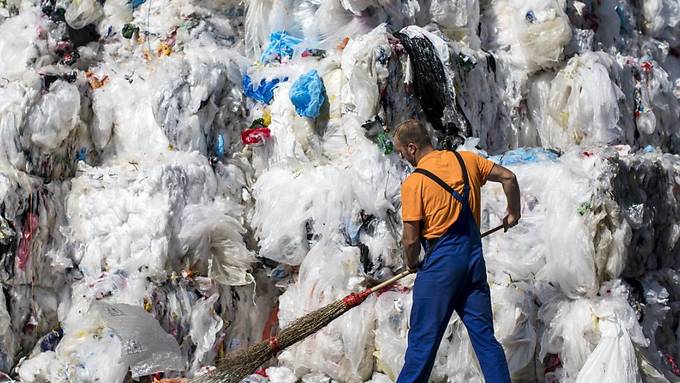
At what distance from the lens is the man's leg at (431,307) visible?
10.3 ft

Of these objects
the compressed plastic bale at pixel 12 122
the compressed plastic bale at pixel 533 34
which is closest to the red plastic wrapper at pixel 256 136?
the compressed plastic bale at pixel 12 122

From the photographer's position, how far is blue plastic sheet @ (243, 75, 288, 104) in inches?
180

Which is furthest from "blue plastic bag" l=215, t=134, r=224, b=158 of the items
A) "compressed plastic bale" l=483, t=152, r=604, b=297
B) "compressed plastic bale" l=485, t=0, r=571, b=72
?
"compressed plastic bale" l=485, t=0, r=571, b=72

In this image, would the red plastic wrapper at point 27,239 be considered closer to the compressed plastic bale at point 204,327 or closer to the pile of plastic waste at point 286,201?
the pile of plastic waste at point 286,201

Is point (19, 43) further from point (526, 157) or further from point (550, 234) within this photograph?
point (550, 234)

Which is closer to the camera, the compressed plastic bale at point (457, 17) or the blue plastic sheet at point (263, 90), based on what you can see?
the blue plastic sheet at point (263, 90)

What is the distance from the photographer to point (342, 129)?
14.2 ft

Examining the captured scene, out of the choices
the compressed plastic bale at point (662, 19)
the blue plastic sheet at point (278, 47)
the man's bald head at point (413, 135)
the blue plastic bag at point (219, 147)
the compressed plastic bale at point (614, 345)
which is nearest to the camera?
the man's bald head at point (413, 135)

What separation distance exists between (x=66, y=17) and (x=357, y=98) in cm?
175

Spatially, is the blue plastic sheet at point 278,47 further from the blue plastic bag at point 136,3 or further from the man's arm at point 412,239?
the man's arm at point 412,239

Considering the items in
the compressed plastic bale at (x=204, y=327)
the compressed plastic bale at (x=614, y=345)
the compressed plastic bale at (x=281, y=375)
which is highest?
the compressed plastic bale at (x=614, y=345)

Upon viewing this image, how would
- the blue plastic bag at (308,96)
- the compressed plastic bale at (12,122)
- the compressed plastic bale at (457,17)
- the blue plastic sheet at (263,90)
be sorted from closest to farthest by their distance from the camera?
the compressed plastic bale at (12,122)
the blue plastic bag at (308,96)
the blue plastic sheet at (263,90)
the compressed plastic bale at (457,17)

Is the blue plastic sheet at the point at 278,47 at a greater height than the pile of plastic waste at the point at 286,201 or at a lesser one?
greater

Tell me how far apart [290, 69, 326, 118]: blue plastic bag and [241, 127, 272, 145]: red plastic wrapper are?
21cm
